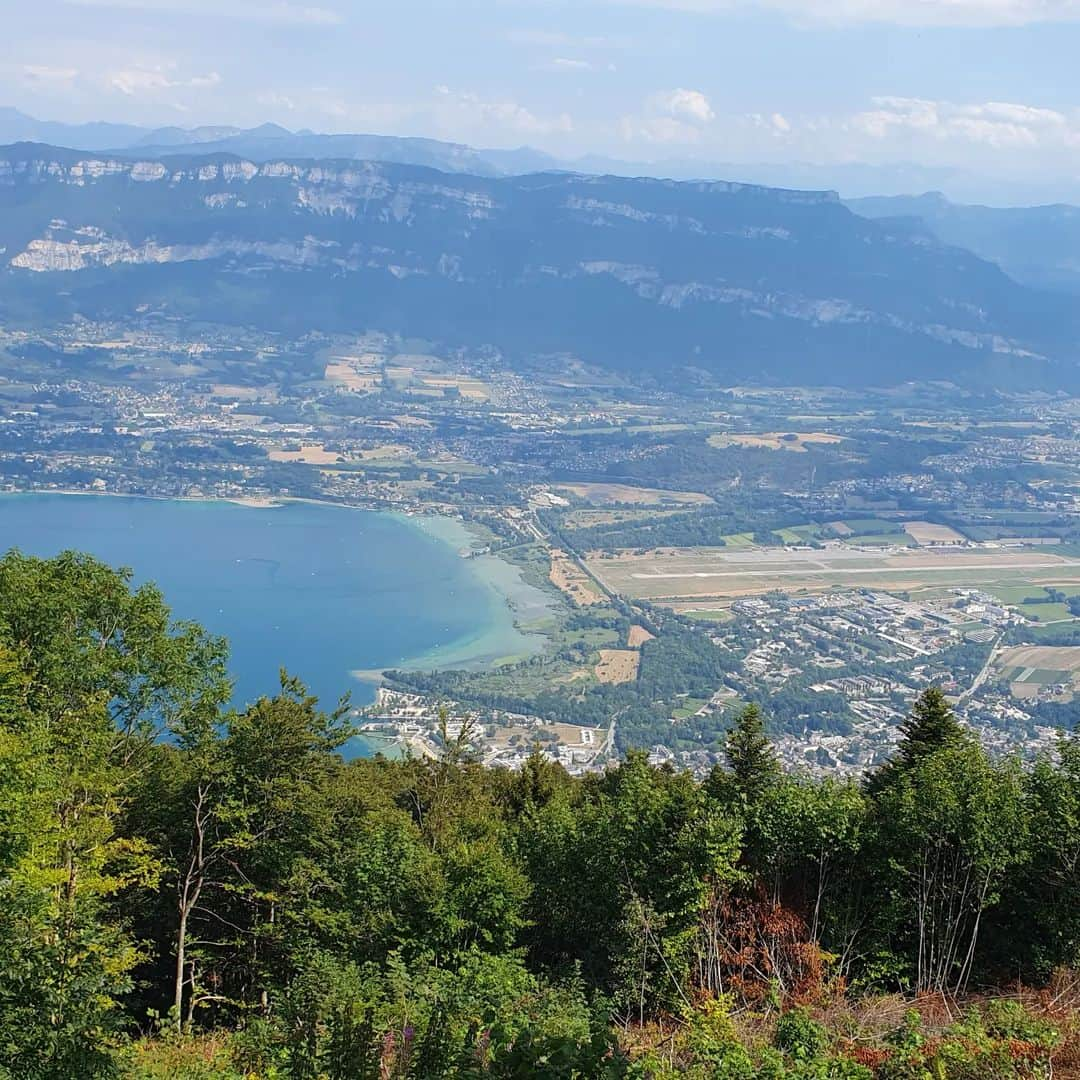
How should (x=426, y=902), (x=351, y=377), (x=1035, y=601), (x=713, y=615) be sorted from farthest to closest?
(x=351, y=377), (x=1035, y=601), (x=713, y=615), (x=426, y=902)

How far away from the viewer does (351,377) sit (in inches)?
3959

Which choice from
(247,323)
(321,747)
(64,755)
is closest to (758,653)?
(321,747)

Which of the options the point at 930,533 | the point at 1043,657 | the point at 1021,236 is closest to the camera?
the point at 1043,657

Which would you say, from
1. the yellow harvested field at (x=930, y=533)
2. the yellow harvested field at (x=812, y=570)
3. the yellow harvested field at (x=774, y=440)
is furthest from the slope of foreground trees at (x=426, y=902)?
the yellow harvested field at (x=774, y=440)

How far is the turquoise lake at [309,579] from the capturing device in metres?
37.1

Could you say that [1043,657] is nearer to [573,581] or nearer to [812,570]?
[812,570]

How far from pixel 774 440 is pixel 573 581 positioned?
1389 inches

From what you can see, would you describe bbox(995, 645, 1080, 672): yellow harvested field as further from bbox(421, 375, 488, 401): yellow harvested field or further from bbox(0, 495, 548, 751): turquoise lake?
bbox(421, 375, 488, 401): yellow harvested field

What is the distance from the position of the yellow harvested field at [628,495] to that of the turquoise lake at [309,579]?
9332mm

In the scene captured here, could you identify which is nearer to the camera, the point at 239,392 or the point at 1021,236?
the point at 239,392

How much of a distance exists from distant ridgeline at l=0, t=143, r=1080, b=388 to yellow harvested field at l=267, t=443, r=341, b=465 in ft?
147

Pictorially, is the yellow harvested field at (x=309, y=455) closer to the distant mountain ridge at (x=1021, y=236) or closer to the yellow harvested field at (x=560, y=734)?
the yellow harvested field at (x=560, y=734)

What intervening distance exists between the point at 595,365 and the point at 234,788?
106 m

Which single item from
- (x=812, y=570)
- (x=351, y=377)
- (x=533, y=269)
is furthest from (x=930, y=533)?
(x=533, y=269)
